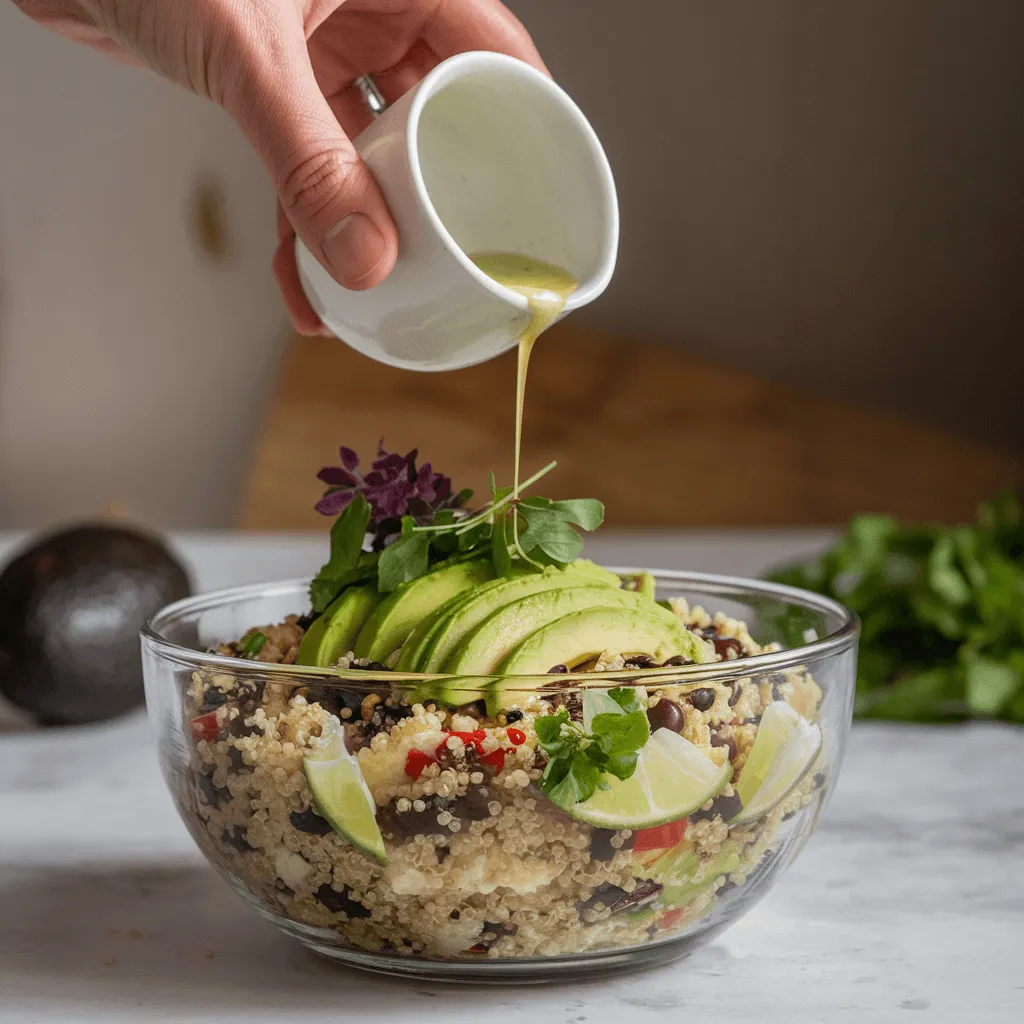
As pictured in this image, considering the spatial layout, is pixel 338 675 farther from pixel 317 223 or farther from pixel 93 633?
pixel 93 633

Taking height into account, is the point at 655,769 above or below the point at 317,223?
below

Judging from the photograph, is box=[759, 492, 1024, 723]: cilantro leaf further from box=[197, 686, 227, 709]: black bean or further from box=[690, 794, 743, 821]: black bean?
box=[197, 686, 227, 709]: black bean

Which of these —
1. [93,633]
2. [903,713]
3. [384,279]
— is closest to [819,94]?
[903,713]

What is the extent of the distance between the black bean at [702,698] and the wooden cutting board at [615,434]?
2.74m

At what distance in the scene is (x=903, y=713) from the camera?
63.1 inches

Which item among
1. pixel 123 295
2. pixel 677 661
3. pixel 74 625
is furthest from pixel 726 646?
pixel 123 295

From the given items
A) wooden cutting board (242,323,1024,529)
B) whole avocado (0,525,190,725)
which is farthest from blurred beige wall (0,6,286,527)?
whole avocado (0,525,190,725)

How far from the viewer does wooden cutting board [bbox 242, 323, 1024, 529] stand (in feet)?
11.6

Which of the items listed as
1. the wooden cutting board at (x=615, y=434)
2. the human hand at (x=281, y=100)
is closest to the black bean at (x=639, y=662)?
the human hand at (x=281, y=100)

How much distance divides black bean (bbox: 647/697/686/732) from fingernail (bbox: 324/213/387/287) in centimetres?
36

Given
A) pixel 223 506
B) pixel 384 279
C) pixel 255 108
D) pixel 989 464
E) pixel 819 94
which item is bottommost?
pixel 223 506

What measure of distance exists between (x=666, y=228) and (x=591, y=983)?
8.73 ft

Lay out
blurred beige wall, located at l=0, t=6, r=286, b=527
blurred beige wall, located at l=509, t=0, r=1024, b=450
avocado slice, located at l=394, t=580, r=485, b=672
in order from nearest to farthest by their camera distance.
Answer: avocado slice, located at l=394, t=580, r=485, b=672
blurred beige wall, located at l=509, t=0, r=1024, b=450
blurred beige wall, located at l=0, t=6, r=286, b=527

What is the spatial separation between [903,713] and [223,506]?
99.3 inches
